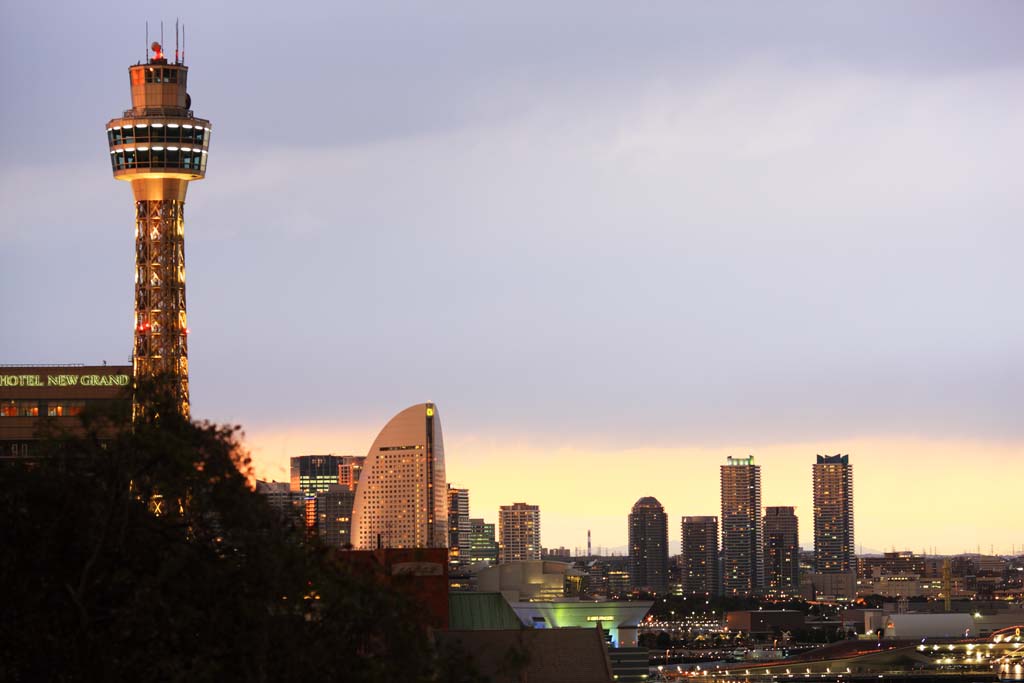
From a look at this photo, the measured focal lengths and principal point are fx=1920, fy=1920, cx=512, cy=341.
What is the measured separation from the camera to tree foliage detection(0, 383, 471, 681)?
52375 mm

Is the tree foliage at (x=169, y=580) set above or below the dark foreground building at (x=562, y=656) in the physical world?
above

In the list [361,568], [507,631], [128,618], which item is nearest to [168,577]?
[128,618]

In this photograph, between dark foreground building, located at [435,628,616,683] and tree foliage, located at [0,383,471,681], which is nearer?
tree foliage, located at [0,383,471,681]

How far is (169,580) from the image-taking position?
52.8 metres

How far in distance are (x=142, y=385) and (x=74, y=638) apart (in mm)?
8091

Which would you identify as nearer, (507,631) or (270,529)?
(270,529)

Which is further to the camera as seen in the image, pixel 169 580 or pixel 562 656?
pixel 562 656

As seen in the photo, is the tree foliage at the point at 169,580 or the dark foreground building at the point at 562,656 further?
the dark foreground building at the point at 562,656

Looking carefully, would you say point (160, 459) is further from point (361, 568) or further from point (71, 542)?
point (361, 568)

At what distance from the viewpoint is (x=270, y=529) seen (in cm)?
5459

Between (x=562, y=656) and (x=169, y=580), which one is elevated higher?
(x=169, y=580)

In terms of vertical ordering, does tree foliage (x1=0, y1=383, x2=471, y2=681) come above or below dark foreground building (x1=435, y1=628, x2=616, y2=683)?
above

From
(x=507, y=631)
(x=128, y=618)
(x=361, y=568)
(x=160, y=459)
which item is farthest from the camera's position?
(x=507, y=631)

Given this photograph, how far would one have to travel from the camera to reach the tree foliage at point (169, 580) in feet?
172
